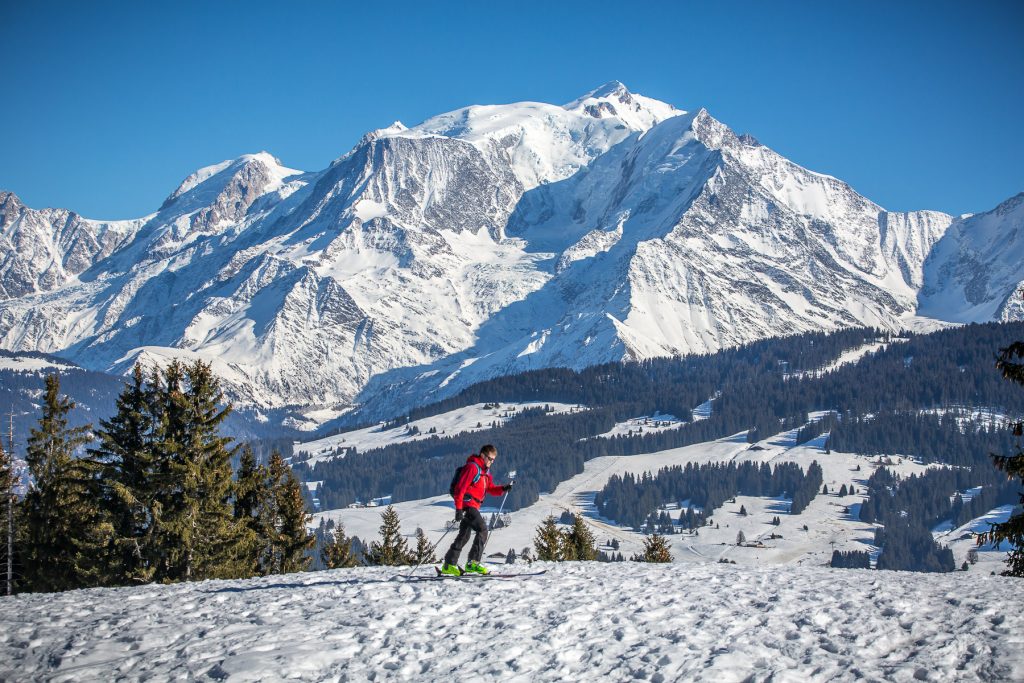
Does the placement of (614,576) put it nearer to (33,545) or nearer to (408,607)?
(408,607)

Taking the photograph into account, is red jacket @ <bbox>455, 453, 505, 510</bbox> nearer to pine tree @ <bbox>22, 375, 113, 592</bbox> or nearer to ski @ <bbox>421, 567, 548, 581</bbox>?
ski @ <bbox>421, 567, 548, 581</bbox>

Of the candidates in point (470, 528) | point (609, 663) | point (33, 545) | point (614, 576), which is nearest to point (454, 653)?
point (609, 663)

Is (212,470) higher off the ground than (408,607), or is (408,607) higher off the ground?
(212,470)

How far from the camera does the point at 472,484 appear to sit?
25547 millimetres

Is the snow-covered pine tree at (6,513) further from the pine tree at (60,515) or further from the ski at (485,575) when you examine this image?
the ski at (485,575)

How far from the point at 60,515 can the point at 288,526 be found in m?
12.5

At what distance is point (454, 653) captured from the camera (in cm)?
1883

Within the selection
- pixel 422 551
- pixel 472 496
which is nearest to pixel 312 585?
Result: pixel 472 496

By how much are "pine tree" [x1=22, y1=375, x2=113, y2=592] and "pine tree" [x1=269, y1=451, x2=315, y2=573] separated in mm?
9944

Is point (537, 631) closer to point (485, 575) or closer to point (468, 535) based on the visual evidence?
point (468, 535)

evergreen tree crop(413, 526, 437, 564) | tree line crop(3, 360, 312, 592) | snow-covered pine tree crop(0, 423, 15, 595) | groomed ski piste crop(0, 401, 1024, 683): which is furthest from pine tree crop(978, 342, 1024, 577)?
snow-covered pine tree crop(0, 423, 15, 595)

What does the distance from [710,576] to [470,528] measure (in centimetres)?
676

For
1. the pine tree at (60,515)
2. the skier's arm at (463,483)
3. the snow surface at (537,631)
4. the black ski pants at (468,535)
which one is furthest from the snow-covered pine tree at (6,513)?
the skier's arm at (463,483)

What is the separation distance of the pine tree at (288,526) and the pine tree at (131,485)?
10.6m
